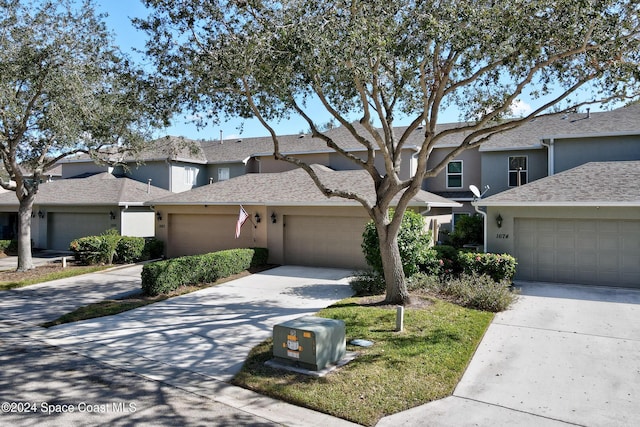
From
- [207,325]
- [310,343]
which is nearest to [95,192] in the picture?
[207,325]

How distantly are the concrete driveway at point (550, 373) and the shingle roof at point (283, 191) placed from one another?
22.5ft

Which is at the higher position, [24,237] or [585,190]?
[585,190]

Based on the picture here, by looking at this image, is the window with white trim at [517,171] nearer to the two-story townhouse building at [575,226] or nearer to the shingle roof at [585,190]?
the two-story townhouse building at [575,226]

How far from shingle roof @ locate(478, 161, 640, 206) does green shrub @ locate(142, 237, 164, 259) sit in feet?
45.3

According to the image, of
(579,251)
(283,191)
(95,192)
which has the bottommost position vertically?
(579,251)

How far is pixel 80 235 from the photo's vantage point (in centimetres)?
2259

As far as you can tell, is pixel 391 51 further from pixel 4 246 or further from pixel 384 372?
pixel 4 246

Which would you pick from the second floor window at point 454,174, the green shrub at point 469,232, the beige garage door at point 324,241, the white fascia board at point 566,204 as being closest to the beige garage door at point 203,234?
the beige garage door at point 324,241

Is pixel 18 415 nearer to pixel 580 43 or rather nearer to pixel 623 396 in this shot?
pixel 623 396

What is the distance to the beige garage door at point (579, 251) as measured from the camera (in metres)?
12.2

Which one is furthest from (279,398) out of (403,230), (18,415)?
(403,230)

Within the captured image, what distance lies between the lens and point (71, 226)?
22.8 m

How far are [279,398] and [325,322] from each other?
1.45 m

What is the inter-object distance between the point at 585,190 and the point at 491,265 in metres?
3.86
